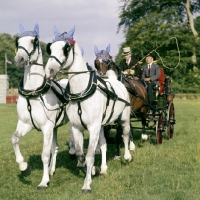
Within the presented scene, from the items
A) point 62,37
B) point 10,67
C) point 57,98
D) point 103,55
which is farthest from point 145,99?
point 10,67

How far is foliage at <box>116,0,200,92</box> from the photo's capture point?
48719mm

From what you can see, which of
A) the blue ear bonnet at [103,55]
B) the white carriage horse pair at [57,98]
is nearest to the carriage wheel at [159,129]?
the blue ear bonnet at [103,55]

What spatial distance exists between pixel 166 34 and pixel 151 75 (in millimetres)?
37578

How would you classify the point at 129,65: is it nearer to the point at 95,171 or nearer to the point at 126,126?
the point at 126,126

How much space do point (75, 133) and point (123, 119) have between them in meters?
2.04

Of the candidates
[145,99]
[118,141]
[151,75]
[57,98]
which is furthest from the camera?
[151,75]

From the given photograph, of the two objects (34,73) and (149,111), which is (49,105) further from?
(149,111)

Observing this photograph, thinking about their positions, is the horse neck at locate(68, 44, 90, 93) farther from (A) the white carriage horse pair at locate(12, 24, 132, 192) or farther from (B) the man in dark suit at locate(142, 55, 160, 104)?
(B) the man in dark suit at locate(142, 55, 160, 104)

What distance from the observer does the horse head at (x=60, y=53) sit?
22.6ft

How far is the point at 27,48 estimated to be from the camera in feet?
24.5

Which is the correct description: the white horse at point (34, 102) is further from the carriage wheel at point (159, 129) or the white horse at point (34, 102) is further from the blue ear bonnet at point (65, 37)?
the carriage wheel at point (159, 129)

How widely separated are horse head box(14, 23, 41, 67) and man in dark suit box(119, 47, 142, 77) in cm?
467

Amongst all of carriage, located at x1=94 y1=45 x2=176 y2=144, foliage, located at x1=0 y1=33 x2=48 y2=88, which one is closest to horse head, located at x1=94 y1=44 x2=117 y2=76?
carriage, located at x1=94 y1=45 x2=176 y2=144

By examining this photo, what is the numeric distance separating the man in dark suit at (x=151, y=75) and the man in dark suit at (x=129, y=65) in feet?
0.98
